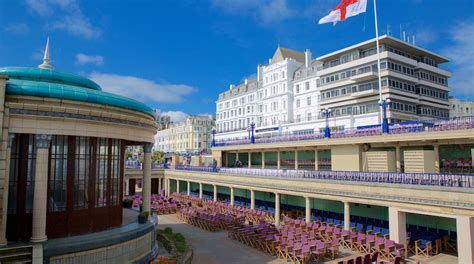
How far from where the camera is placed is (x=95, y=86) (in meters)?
17.4

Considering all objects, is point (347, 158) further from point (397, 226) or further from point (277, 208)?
point (397, 226)

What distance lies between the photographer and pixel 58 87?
43.2 ft

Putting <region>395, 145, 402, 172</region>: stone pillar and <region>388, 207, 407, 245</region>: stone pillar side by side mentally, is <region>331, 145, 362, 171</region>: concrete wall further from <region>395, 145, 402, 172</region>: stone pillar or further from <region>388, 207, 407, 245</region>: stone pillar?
<region>388, 207, 407, 245</region>: stone pillar

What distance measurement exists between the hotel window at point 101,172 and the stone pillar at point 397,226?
52.4ft

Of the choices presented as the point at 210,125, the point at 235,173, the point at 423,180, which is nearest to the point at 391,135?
the point at 423,180

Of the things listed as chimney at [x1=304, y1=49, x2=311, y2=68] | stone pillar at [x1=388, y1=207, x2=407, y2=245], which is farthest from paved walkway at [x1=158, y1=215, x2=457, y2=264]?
chimney at [x1=304, y1=49, x2=311, y2=68]

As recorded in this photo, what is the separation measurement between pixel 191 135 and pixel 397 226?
289 ft

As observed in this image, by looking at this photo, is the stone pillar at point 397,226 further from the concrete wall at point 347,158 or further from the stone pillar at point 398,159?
the concrete wall at point 347,158

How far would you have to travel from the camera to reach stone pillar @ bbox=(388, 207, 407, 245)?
1997cm

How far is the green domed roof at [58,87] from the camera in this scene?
12719mm

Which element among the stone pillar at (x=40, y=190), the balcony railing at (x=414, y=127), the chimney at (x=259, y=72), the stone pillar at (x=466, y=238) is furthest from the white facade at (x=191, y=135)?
the stone pillar at (x=40, y=190)

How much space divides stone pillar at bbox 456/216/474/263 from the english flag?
2215cm

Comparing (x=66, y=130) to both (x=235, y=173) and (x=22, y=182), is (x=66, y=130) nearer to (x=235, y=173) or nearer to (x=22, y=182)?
(x=22, y=182)

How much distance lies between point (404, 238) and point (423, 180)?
3.67 meters
